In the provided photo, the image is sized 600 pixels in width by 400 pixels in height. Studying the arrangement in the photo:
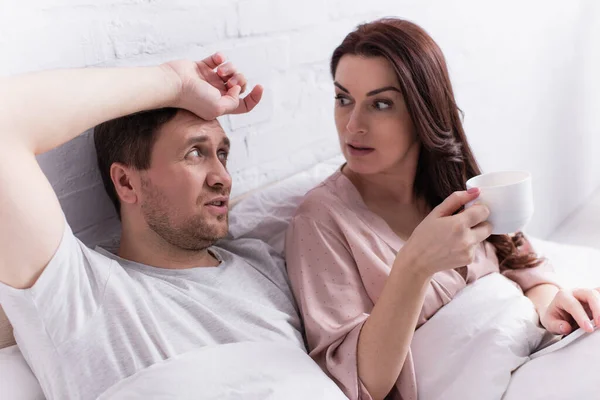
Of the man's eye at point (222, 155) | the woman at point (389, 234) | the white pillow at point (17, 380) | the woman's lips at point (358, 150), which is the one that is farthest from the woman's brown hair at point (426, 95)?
the white pillow at point (17, 380)

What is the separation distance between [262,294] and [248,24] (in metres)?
0.67

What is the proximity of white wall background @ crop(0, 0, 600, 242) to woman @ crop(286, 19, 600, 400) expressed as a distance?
248 millimetres

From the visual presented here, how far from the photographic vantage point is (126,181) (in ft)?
4.17

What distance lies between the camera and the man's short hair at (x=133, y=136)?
4.10 ft

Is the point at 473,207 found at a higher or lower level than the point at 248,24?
lower

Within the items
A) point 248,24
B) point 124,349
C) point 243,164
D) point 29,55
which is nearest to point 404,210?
point 243,164

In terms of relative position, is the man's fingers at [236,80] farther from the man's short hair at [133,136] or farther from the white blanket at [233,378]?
the white blanket at [233,378]

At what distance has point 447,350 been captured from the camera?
129 centimetres

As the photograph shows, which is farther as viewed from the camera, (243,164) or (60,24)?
(243,164)

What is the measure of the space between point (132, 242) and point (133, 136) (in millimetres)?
198

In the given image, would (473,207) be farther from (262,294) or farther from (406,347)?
(262,294)

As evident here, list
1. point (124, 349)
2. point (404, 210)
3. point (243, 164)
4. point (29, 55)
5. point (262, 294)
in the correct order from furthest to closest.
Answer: point (243, 164), point (404, 210), point (262, 294), point (29, 55), point (124, 349)

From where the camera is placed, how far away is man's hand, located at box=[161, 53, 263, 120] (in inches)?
50.4

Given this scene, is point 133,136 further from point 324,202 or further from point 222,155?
point 324,202
